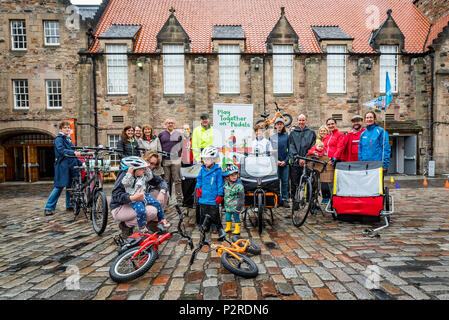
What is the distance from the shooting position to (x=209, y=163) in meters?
4.12

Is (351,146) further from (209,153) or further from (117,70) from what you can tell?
(117,70)

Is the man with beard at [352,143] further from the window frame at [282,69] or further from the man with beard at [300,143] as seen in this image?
the window frame at [282,69]

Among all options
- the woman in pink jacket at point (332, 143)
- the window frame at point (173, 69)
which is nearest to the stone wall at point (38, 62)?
the window frame at point (173, 69)

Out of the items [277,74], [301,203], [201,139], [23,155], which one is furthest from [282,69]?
[23,155]

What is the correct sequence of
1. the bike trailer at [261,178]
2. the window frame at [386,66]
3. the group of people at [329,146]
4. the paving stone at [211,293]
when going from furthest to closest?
the window frame at [386,66], the group of people at [329,146], the bike trailer at [261,178], the paving stone at [211,293]

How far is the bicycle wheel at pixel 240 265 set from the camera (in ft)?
9.07

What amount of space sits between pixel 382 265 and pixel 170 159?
16.8ft

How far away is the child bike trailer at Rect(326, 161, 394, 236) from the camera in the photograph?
15.9 feet

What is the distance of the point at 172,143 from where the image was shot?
664cm

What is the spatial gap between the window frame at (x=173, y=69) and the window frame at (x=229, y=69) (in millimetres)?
2474

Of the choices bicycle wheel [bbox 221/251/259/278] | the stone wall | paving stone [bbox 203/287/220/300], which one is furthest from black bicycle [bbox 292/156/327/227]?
the stone wall

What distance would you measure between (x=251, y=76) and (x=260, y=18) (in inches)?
229
